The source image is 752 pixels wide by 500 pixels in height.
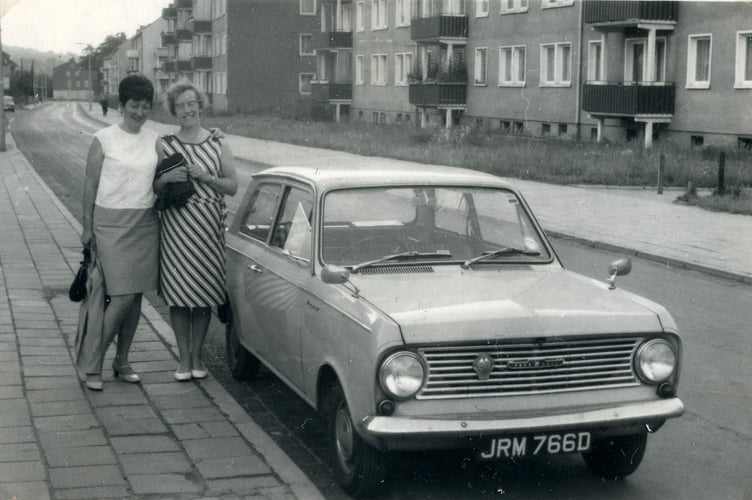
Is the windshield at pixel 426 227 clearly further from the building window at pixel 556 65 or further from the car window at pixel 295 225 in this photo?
the building window at pixel 556 65

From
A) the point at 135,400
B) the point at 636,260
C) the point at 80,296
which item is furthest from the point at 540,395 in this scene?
the point at 636,260

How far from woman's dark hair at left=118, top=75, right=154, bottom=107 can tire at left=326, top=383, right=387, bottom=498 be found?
2.29m

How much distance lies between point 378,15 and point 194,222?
5464 cm

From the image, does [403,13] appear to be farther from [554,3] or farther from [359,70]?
[554,3]

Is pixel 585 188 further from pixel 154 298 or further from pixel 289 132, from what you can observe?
pixel 289 132

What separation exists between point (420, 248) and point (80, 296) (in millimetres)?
2244

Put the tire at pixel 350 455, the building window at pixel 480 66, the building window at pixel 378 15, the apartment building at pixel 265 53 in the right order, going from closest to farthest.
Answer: the tire at pixel 350 455 → the building window at pixel 480 66 → the building window at pixel 378 15 → the apartment building at pixel 265 53

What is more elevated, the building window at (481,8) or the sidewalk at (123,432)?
the building window at (481,8)

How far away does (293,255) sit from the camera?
5.80 metres

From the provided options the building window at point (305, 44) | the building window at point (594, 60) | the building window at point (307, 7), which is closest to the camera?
the building window at point (594, 60)

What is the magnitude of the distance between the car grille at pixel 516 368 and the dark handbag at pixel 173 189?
2382 mm

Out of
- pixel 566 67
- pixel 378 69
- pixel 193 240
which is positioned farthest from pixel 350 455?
pixel 378 69

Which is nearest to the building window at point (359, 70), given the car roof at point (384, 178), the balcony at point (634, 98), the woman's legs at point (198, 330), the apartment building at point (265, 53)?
the apartment building at point (265, 53)

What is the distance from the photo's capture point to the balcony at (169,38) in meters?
102
